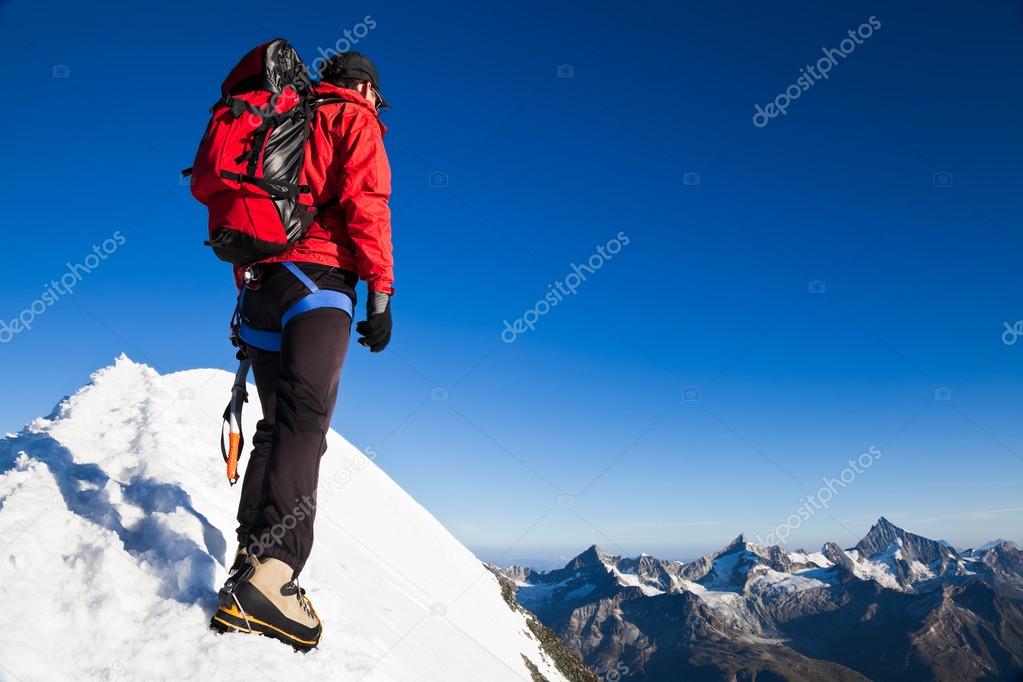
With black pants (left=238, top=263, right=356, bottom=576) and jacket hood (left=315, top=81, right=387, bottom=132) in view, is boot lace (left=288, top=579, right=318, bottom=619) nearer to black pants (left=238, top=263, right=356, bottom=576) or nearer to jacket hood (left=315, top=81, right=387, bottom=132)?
black pants (left=238, top=263, right=356, bottom=576)

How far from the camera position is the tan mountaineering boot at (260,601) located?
4.39 metres

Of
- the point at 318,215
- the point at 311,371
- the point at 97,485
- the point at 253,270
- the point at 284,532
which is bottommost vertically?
the point at 97,485

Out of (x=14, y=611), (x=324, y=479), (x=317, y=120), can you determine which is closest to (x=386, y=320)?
(x=317, y=120)

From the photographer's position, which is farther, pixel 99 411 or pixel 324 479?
pixel 324 479

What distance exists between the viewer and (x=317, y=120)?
4.78 meters

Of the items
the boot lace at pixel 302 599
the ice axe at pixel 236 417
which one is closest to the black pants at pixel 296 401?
the boot lace at pixel 302 599

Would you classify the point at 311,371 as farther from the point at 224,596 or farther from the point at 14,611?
the point at 14,611

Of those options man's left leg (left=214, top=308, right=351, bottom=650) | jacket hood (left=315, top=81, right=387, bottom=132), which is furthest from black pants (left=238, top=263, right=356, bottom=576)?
jacket hood (left=315, top=81, right=387, bottom=132)

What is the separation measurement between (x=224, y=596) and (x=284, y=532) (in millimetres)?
628

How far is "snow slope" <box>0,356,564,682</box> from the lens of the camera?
417 cm

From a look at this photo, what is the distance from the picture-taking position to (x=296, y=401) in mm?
4520

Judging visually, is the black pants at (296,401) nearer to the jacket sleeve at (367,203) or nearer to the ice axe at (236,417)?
the jacket sleeve at (367,203)

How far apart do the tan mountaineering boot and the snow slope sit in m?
0.09

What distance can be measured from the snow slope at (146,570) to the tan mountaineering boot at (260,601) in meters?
0.09
